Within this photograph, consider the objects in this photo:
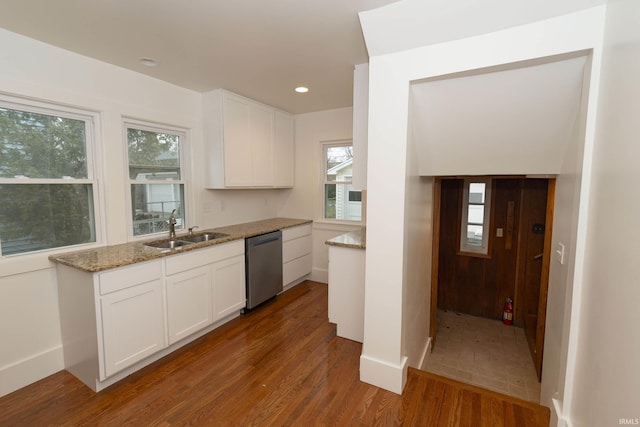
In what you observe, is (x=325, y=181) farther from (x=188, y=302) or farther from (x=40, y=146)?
(x=40, y=146)

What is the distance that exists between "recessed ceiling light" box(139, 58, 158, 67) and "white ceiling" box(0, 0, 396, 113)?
1.6 inches

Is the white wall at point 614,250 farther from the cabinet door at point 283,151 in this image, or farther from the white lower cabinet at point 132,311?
the cabinet door at point 283,151

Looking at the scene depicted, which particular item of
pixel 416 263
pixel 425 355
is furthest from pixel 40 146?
pixel 425 355

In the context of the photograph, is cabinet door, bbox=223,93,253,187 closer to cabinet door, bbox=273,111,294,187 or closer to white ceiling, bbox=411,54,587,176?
cabinet door, bbox=273,111,294,187

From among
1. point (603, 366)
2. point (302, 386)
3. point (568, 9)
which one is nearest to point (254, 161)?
point (302, 386)

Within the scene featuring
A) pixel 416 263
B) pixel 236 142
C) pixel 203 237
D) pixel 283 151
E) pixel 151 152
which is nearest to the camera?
pixel 416 263

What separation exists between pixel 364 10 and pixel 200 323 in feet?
8.99

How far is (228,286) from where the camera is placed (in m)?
2.98

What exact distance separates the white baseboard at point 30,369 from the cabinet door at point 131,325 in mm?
609

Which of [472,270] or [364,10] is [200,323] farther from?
[472,270]

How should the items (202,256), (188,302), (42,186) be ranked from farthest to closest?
(202,256) → (188,302) → (42,186)

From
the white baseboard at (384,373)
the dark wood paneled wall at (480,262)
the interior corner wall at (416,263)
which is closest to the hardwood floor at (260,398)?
the white baseboard at (384,373)

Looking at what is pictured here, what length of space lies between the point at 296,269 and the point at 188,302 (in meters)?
1.64

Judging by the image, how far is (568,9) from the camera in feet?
4.49
